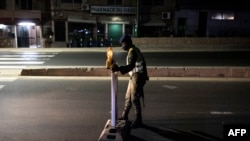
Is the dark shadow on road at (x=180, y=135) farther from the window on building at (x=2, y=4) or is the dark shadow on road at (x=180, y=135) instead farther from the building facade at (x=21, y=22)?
the window on building at (x=2, y=4)

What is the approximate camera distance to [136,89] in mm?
7137

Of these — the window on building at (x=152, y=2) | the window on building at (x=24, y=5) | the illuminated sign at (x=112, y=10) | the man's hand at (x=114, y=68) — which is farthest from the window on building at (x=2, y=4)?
the man's hand at (x=114, y=68)

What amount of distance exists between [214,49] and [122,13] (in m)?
10.2

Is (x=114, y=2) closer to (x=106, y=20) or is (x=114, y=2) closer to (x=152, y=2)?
(x=106, y=20)

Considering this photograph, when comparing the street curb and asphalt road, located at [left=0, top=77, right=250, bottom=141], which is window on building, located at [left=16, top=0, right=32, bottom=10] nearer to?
the street curb

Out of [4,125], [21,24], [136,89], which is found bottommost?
[4,125]

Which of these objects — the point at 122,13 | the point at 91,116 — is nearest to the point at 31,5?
the point at 122,13

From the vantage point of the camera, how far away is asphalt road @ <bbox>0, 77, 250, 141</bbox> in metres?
6.99

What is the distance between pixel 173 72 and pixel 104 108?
5484 mm

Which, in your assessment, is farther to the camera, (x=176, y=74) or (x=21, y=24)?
(x=21, y=24)

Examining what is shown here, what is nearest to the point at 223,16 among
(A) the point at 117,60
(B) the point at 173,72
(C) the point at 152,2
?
(C) the point at 152,2

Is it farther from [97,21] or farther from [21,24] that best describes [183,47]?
[21,24]

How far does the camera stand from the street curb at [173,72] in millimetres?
13609

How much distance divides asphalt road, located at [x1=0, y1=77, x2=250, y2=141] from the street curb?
20.5 inches
